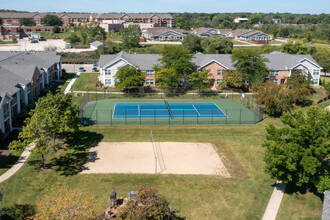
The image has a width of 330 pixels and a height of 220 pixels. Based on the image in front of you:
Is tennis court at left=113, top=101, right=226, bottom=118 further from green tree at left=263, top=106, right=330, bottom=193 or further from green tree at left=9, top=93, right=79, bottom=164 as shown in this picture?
green tree at left=263, top=106, right=330, bottom=193

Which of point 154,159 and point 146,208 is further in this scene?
point 154,159

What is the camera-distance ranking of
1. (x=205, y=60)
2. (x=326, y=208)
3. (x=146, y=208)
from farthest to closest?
(x=205, y=60) < (x=326, y=208) < (x=146, y=208)

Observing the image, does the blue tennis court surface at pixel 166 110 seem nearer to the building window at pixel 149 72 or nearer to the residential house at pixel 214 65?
the residential house at pixel 214 65

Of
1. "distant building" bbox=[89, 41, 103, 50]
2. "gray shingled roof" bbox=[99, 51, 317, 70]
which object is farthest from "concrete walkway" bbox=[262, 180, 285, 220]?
"distant building" bbox=[89, 41, 103, 50]

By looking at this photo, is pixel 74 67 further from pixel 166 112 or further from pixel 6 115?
pixel 6 115

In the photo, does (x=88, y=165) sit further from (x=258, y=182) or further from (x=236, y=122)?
(x=236, y=122)

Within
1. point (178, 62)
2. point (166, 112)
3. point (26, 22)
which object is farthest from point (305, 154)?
A: point (26, 22)
